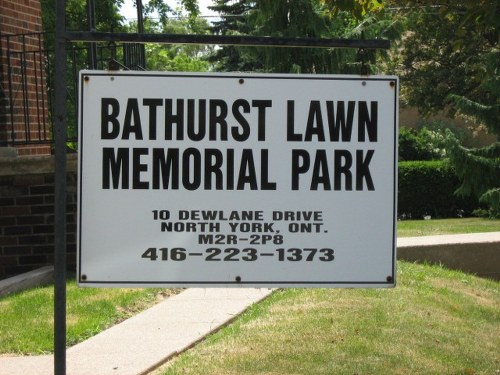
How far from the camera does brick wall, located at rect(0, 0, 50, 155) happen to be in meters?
10.2

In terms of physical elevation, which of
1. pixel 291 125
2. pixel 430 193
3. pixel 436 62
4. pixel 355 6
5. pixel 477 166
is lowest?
pixel 430 193

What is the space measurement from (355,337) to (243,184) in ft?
Result: 10.8

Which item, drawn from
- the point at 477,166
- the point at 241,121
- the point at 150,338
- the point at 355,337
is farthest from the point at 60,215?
the point at 477,166

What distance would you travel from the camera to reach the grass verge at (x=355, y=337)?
5887 millimetres

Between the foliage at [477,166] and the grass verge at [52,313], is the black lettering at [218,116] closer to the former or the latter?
the grass verge at [52,313]

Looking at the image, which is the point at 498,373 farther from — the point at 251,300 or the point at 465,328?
the point at 251,300

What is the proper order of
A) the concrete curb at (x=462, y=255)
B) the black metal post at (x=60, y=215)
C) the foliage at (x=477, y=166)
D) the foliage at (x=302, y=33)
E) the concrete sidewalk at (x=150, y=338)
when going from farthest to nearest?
the foliage at (x=477, y=166)
the foliage at (x=302, y=33)
the concrete curb at (x=462, y=255)
the concrete sidewalk at (x=150, y=338)
the black metal post at (x=60, y=215)

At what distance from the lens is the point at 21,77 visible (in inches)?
406

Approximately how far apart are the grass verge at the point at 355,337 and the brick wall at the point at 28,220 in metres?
2.50

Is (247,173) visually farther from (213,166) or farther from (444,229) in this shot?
(444,229)

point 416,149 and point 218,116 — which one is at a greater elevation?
point 218,116

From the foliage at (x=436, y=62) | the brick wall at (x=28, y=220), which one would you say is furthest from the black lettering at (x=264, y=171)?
the foliage at (x=436, y=62)

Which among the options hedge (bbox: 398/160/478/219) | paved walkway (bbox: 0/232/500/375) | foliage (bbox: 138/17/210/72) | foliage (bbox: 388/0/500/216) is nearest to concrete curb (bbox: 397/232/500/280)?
paved walkway (bbox: 0/232/500/375)

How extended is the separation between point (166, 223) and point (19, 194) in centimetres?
629
